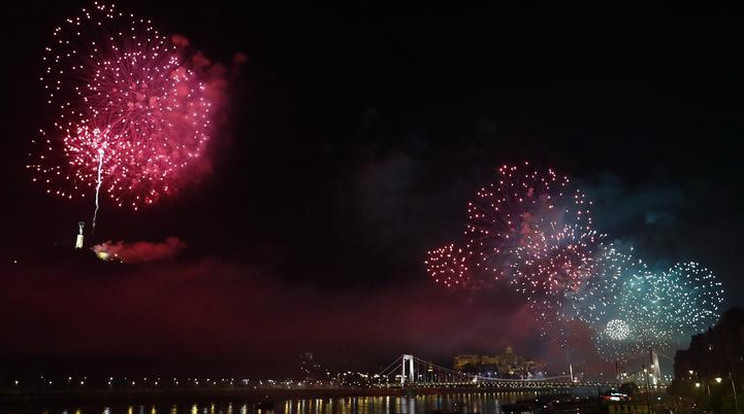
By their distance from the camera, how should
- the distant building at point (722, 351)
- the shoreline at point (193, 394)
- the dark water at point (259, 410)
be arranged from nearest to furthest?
the distant building at point (722, 351) → the dark water at point (259, 410) → the shoreline at point (193, 394)

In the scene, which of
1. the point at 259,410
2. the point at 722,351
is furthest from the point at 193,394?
the point at 722,351

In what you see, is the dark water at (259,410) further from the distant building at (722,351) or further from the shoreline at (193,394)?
the distant building at (722,351)

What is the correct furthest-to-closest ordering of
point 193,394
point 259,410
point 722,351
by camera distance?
point 193,394 → point 259,410 → point 722,351

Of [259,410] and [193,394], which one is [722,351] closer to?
[259,410]

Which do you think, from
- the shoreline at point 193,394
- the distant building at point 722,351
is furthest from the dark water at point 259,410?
the distant building at point 722,351

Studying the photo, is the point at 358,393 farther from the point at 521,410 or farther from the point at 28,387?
the point at 521,410

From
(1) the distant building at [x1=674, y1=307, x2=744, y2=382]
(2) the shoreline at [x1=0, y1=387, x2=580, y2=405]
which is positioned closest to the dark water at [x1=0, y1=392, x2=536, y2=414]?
(2) the shoreline at [x1=0, y1=387, x2=580, y2=405]

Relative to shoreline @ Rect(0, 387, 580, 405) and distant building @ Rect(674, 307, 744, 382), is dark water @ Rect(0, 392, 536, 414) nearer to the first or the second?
shoreline @ Rect(0, 387, 580, 405)

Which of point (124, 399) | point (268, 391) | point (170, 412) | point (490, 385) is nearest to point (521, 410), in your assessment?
point (170, 412)

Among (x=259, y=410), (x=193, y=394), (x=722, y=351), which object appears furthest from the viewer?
(x=193, y=394)
